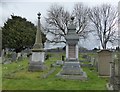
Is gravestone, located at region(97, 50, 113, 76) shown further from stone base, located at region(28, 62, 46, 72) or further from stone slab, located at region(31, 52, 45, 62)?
stone slab, located at region(31, 52, 45, 62)

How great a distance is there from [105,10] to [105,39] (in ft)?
19.0

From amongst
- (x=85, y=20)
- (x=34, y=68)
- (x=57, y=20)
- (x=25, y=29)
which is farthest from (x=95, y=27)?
(x=34, y=68)

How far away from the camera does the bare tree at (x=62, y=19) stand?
161 feet

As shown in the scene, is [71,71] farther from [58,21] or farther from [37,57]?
[58,21]

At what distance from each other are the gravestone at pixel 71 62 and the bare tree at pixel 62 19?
3297 centimetres

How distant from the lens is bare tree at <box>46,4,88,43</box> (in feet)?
161

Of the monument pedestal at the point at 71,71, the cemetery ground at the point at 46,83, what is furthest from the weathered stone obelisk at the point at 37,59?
the monument pedestal at the point at 71,71

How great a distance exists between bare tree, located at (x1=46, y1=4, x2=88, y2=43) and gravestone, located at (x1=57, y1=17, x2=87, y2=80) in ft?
108

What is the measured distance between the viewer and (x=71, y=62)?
15.7 m

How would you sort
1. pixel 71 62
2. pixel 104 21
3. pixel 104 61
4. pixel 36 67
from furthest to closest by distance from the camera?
pixel 104 21 < pixel 36 67 < pixel 71 62 < pixel 104 61

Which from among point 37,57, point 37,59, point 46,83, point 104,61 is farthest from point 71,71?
point 37,57

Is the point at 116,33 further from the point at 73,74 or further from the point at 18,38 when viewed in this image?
the point at 73,74

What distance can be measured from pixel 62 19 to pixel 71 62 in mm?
34755

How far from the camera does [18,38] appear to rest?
4328cm
